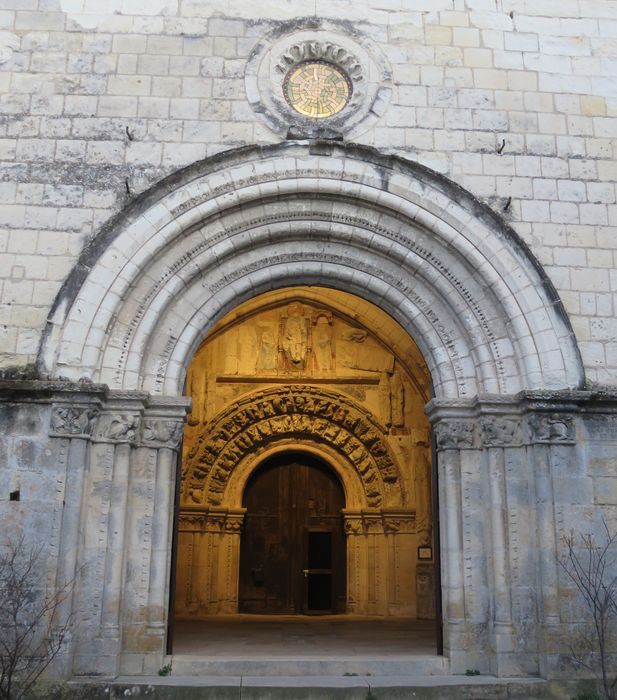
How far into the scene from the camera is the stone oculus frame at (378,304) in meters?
6.61

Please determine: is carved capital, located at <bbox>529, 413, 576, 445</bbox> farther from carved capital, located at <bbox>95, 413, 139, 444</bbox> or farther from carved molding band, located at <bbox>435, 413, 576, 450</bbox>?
carved capital, located at <bbox>95, 413, 139, 444</bbox>

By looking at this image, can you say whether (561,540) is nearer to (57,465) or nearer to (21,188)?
(57,465)

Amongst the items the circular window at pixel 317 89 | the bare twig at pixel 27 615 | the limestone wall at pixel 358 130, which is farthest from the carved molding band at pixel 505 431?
the bare twig at pixel 27 615

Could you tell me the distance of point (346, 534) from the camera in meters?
10.8

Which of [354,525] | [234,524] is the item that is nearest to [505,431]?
[354,525]

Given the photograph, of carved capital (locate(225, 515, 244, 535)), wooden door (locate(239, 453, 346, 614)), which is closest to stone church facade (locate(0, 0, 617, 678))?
carved capital (locate(225, 515, 244, 535))

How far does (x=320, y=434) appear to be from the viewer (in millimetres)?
10914

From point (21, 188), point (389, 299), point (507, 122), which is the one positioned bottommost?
point (389, 299)

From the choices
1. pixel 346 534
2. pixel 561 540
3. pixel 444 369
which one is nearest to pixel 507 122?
pixel 444 369

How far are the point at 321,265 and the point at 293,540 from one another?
15.6 ft

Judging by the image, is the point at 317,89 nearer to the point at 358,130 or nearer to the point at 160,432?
the point at 358,130

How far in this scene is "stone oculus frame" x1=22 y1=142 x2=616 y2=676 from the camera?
6.61 m

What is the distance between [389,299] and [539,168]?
72.3 inches

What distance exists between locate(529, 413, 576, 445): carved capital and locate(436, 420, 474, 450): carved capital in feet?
1.76
